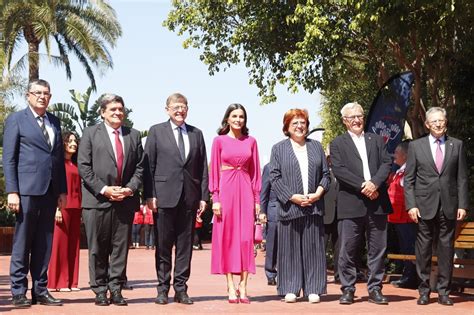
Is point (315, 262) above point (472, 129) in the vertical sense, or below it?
below

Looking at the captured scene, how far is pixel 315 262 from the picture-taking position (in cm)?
967

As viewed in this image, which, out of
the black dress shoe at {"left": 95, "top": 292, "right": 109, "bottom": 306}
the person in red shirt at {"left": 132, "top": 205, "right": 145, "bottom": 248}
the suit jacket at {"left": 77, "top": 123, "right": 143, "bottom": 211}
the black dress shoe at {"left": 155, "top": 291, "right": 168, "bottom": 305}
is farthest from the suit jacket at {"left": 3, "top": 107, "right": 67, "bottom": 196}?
the person in red shirt at {"left": 132, "top": 205, "right": 145, "bottom": 248}

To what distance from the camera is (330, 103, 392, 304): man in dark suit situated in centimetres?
972

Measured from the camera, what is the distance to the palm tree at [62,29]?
107 ft

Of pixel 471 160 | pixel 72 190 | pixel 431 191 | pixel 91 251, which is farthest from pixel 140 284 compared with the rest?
pixel 471 160

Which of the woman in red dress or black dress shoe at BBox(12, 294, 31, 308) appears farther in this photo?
the woman in red dress

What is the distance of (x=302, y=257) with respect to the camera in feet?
31.8

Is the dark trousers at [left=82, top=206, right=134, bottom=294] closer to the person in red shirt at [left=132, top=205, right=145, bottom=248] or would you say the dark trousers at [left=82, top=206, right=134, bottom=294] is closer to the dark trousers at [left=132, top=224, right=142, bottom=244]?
the person in red shirt at [left=132, top=205, right=145, bottom=248]

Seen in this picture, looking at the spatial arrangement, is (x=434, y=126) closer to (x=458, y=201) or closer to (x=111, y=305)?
(x=458, y=201)

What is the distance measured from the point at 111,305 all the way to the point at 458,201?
400 centimetres

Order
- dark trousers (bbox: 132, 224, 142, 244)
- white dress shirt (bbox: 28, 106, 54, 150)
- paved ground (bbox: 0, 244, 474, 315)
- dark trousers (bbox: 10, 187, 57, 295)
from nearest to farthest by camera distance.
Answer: paved ground (bbox: 0, 244, 474, 315), dark trousers (bbox: 10, 187, 57, 295), white dress shirt (bbox: 28, 106, 54, 150), dark trousers (bbox: 132, 224, 142, 244)

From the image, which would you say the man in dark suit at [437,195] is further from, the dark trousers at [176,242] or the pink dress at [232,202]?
the dark trousers at [176,242]

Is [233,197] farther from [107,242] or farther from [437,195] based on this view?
[437,195]

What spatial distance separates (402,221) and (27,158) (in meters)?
5.52
